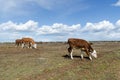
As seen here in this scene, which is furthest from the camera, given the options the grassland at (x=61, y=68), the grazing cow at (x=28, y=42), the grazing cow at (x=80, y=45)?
the grazing cow at (x=28, y=42)

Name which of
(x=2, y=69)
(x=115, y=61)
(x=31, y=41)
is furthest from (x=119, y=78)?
(x=31, y=41)

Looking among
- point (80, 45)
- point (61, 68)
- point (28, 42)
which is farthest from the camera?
point (28, 42)

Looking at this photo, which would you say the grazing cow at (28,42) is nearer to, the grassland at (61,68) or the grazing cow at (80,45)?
the grassland at (61,68)

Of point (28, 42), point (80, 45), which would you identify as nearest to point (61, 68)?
point (80, 45)

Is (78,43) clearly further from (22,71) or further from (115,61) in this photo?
(22,71)

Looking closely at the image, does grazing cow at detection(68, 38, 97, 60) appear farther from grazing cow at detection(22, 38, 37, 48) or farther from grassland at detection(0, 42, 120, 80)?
grazing cow at detection(22, 38, 37, 48)

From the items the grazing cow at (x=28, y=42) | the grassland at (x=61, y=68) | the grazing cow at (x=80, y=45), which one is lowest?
the grassland at (x=61, y=68)

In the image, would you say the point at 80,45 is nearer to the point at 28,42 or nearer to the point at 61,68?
the point at 61,68

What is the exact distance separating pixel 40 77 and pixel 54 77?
1385mm

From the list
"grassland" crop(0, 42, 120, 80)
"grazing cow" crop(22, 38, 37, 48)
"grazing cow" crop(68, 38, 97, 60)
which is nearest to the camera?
"grassland" crop(0, 42, 120, 80)

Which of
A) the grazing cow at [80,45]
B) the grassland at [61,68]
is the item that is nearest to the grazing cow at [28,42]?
the grassland at [61,68]

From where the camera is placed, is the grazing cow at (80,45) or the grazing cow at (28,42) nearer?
the grazing cow at (80,45)

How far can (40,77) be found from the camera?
25.0m

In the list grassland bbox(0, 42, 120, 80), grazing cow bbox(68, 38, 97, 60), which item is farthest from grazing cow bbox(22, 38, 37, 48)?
grazing cow bbox(68, 38, 97, 60)
